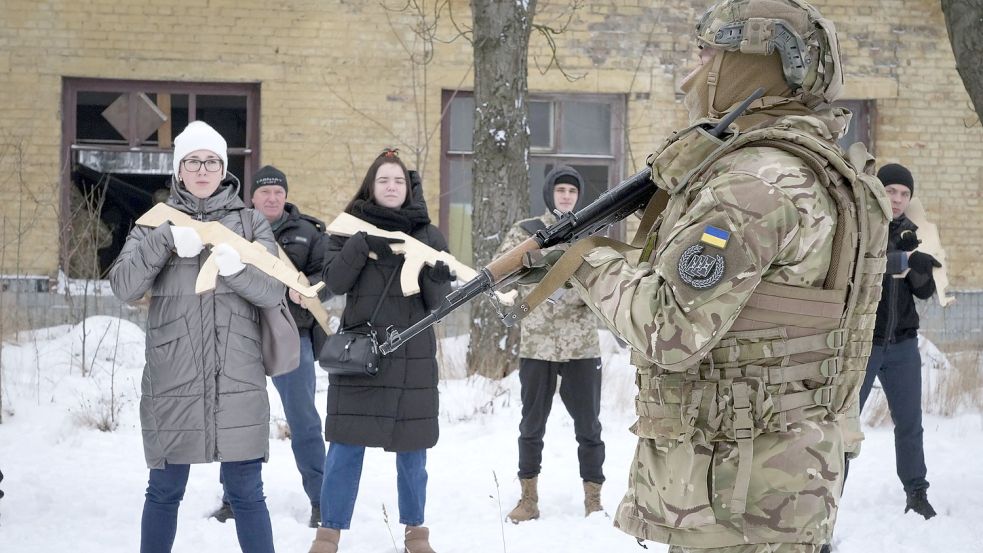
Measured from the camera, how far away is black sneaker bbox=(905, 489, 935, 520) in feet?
17.9

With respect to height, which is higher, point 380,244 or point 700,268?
point 380,244

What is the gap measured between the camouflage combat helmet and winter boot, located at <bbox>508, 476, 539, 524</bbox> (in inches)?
133

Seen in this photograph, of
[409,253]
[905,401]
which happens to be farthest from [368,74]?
[905,401]

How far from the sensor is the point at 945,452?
7.05 meters

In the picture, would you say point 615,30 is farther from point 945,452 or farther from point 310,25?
point 945,452

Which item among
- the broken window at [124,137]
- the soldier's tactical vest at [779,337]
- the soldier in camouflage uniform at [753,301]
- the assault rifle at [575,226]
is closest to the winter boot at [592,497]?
the assault rifle at [575,226]

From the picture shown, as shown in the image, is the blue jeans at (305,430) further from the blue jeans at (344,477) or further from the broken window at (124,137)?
the broken window at (124,137)

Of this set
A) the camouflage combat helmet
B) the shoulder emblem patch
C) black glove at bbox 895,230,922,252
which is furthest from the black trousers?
the shoulder emblem patch

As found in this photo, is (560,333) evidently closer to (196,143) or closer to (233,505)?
(233,505)

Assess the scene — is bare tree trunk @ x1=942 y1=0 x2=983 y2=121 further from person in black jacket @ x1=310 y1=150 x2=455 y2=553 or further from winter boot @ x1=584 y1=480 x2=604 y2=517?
person in black jacket @ x1=310 y1=150 x2=455 y2=553

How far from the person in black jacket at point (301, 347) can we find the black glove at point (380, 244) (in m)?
0.72

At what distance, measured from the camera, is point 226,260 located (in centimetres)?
382

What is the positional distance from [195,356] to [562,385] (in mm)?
2271

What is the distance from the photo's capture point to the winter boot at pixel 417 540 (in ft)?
15.4
